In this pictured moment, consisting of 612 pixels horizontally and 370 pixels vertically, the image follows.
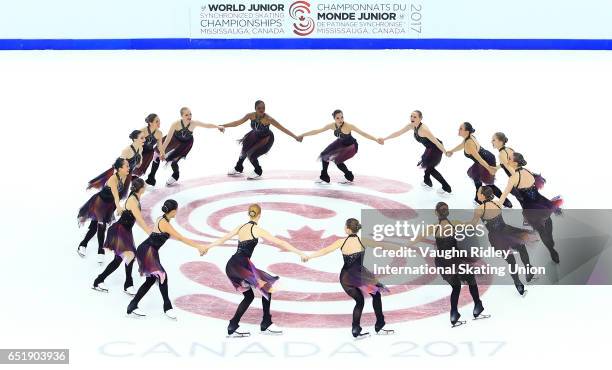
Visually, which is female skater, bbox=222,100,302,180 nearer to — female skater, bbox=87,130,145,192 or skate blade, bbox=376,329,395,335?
female skater, bbox=87,130,145,192

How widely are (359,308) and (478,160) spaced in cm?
436

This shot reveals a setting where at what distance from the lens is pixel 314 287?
11203 mm

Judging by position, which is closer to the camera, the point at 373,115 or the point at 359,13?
the point at 373,115

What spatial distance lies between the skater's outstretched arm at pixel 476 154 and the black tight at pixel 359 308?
4151 mm

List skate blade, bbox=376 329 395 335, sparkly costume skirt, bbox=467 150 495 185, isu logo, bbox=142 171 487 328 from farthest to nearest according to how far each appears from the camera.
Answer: sparkly costume skirt, bbox=467 150 495 185, isu logo, bbox=142 171 487 328, skate blade, bbox=376 329 395 335

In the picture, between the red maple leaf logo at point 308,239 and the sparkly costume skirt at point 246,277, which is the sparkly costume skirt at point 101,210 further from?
the sparkly costume skirt at point 246,277

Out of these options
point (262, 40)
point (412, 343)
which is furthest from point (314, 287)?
point (262, 40)

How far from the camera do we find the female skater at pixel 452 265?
10266 millimetres

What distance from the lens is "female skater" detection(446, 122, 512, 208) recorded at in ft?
44.7

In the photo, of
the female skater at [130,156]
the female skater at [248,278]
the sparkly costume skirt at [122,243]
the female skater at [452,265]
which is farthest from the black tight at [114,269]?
the female skater at [452,265]

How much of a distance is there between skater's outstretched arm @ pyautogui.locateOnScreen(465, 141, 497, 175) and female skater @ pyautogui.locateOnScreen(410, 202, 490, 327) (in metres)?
3.30

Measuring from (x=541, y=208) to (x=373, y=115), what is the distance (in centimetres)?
620

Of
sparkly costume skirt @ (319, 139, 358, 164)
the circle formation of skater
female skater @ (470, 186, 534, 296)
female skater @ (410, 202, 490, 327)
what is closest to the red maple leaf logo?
the circle formation of skater

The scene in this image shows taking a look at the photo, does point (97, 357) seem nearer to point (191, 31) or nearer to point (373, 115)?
point (373, 115)
